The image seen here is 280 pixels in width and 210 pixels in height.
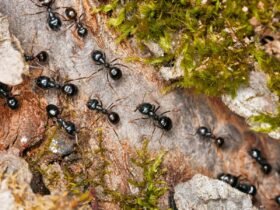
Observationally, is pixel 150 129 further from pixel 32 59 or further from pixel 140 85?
pixel 32 59

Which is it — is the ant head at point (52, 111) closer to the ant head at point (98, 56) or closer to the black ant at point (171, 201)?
the ant head at point (98, 56)

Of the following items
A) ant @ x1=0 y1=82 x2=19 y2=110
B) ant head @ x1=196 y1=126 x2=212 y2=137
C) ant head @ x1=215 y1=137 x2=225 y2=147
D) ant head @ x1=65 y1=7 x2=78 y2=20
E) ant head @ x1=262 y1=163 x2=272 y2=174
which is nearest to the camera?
ant @ x1=0 y1=82 x2=19 y2=110

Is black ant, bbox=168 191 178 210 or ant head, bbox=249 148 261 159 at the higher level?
ant head, bbox=249 148 261 159

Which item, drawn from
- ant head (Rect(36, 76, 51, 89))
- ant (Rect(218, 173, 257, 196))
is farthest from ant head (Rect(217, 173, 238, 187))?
ant head (Rect(36, 76, 51, 89))

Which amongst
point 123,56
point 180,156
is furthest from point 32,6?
point 180,156

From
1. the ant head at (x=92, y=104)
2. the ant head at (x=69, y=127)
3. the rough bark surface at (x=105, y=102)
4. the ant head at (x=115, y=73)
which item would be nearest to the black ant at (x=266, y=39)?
the rough bark surface at (x=105, y=102)

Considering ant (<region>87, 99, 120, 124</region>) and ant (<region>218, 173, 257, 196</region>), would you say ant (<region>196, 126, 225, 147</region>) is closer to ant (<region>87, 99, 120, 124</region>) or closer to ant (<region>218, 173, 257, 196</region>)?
ant (<region>218, 173, 257, 196</region>)
